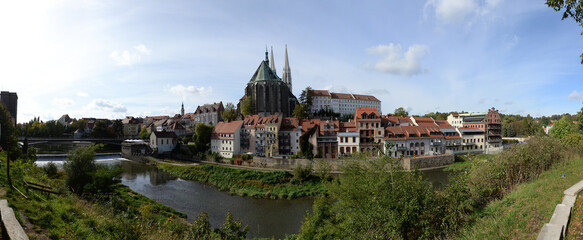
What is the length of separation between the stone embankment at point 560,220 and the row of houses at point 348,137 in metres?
34.5

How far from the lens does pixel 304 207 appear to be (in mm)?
27453

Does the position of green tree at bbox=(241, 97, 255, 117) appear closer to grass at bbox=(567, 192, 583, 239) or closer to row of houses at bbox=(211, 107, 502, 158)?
row of houses at bbox=(211, 107, 502, 158)

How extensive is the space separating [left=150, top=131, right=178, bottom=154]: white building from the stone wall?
50.4 m

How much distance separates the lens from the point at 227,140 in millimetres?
53719

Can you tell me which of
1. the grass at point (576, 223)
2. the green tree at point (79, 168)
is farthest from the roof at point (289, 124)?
the grass at point (576, 223)

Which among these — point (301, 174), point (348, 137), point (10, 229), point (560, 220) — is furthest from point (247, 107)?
point (560, 220)

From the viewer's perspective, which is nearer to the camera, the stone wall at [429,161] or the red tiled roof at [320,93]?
the stone wall at [429,161]

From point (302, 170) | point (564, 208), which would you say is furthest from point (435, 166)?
point (564, 208)

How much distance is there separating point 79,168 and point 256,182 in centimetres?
1923

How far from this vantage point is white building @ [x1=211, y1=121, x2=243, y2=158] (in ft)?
173

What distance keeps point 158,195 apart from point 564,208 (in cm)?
3434

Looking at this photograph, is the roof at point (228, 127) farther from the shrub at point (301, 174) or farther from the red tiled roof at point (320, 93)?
the red tiled roof at point (320, 93)

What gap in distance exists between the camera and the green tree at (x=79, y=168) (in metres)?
22.0

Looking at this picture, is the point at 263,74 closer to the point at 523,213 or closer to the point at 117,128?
the point at 117,128
